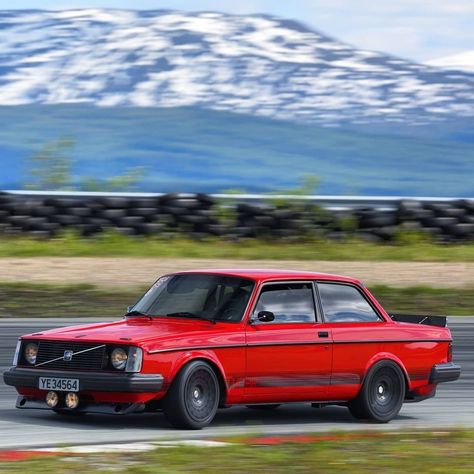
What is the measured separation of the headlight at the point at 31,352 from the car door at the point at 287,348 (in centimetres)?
146

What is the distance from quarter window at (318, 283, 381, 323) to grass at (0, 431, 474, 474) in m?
1.54

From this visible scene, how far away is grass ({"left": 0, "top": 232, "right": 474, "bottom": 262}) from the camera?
21.4 m

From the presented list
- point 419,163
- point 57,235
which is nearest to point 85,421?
point 57,235

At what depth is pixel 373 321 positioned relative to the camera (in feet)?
30.9

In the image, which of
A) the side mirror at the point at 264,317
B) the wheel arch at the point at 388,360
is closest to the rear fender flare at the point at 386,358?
the wheel arch at the point at 388,360

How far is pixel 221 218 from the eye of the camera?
73.5 feet

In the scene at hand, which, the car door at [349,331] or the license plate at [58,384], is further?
the car door at [349,331]

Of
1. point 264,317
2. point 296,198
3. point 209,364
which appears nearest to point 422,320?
point 264,317

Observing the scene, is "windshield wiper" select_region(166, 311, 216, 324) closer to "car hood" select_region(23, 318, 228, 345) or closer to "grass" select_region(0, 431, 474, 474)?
"car hood" select_region(23, 318, 228, 345)

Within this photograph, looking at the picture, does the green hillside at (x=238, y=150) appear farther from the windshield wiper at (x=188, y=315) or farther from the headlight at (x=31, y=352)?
the headlight at (x=31, y=352)

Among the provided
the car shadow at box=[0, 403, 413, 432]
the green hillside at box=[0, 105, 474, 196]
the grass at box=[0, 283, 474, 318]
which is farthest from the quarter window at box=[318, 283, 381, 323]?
the green hillside at box=[0, 105, 474, 196]

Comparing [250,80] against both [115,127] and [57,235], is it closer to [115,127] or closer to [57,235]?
[115,127]

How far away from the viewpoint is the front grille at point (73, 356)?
322 inches

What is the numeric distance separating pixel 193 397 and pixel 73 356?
85cm
